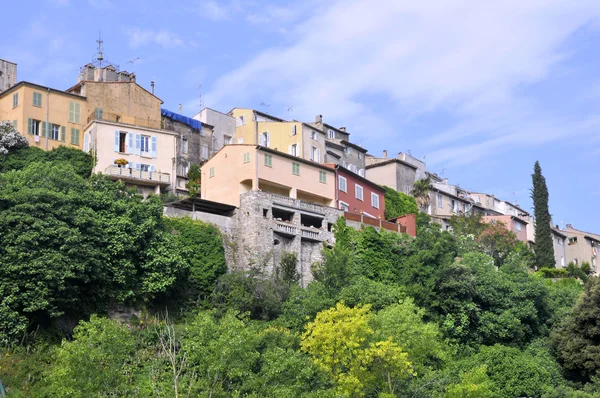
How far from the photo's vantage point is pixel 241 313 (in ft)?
152

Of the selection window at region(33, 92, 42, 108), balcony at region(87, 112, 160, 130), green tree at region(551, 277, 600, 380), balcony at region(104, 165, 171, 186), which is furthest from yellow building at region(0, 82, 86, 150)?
green tree at region(551, 277, 600, 380)

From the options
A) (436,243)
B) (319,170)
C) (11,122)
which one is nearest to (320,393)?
(436,243)

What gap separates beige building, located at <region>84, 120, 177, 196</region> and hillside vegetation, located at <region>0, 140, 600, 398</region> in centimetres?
188

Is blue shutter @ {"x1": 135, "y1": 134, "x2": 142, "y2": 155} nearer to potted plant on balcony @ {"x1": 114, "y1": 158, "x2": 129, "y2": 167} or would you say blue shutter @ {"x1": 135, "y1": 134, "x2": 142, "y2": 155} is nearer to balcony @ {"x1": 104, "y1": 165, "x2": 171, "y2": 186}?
potted plant on balcony @ {"x1": 114, "y1": 158, "x2": 129, "y2": 167}

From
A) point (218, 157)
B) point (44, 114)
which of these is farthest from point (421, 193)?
point (44, 114)

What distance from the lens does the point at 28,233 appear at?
40125 mm

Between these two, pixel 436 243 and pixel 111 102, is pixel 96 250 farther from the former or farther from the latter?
pixel 111 102

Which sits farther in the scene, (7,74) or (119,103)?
(7,74)

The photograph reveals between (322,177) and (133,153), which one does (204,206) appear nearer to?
(133,153)

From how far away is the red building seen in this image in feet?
216

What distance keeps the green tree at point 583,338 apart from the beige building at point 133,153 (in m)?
29.9

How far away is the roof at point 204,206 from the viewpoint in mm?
53656

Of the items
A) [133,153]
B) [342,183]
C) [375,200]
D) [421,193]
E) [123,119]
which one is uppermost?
[123,119]

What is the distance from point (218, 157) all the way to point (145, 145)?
682 centimetres
